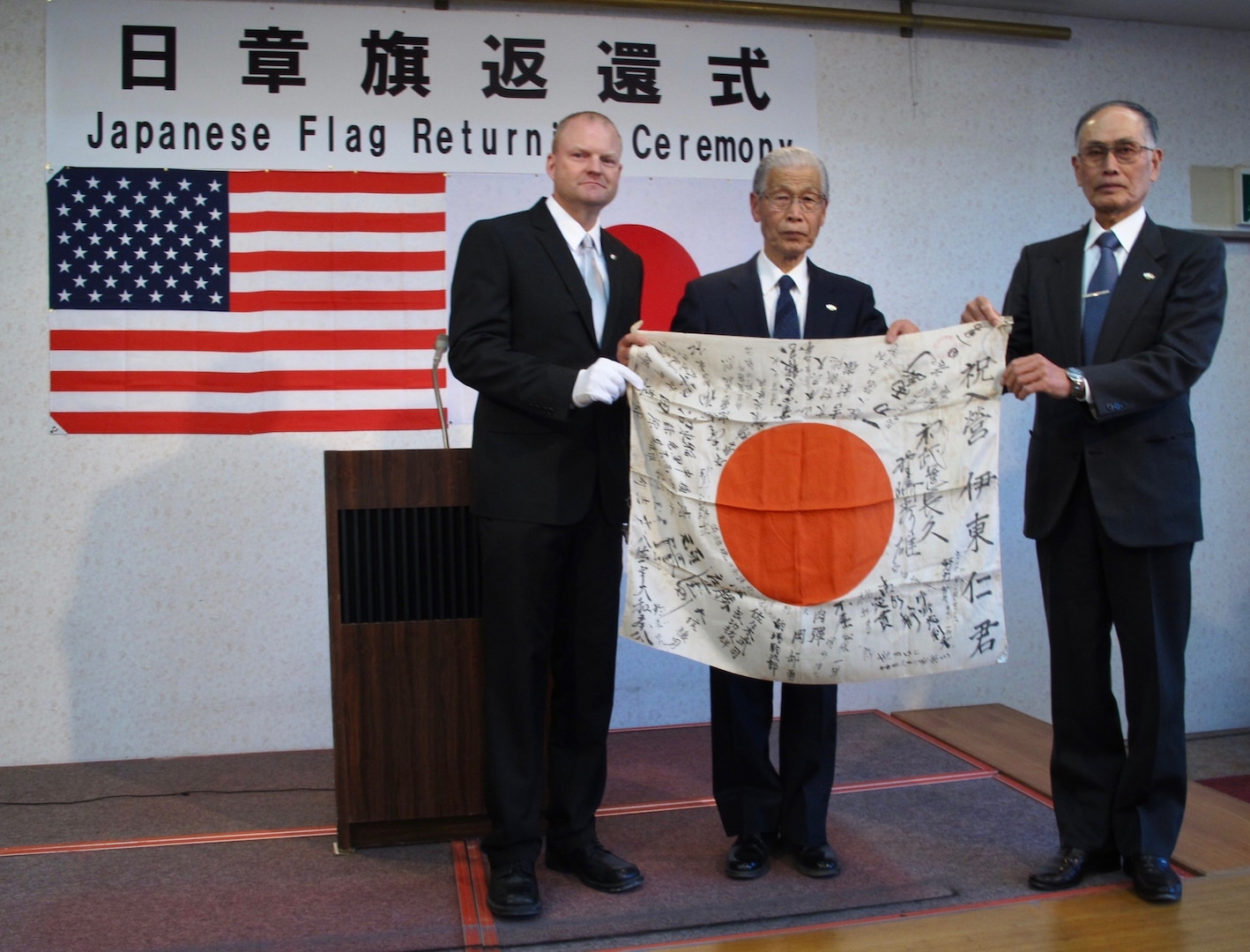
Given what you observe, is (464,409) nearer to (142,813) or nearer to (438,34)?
(438,34)

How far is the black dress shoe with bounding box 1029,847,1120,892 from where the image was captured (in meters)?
2.26

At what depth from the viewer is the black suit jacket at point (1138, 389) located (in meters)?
2.21

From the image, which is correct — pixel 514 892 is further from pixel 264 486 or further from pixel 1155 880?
pixel 264 486

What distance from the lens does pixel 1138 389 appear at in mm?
2188

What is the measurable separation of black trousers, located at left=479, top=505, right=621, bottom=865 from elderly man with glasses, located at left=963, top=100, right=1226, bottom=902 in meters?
1.01

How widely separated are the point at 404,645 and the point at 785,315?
4.04 ft

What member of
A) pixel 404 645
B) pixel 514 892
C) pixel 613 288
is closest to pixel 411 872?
pixel 514 892

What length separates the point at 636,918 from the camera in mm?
2137

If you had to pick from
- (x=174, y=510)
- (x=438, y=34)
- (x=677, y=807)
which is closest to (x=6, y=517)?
(x=174, y=510)

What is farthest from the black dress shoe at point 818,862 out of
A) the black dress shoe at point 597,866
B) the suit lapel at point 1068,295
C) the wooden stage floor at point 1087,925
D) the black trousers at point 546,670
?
the suit lapel at point 1068,295

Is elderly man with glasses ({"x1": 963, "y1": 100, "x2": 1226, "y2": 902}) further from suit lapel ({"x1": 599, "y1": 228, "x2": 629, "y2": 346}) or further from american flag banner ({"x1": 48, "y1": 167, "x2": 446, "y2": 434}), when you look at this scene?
american flag banner ({"x1": 48, "y1": 167, "x2": 446, "y2": 434})

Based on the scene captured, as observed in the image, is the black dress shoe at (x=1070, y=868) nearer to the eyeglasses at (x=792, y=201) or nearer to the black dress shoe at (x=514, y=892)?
the black dress shoe at (x=514, y=892)

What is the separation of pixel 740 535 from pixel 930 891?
0.88 metres

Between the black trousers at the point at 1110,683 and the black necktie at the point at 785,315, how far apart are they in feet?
2.40
